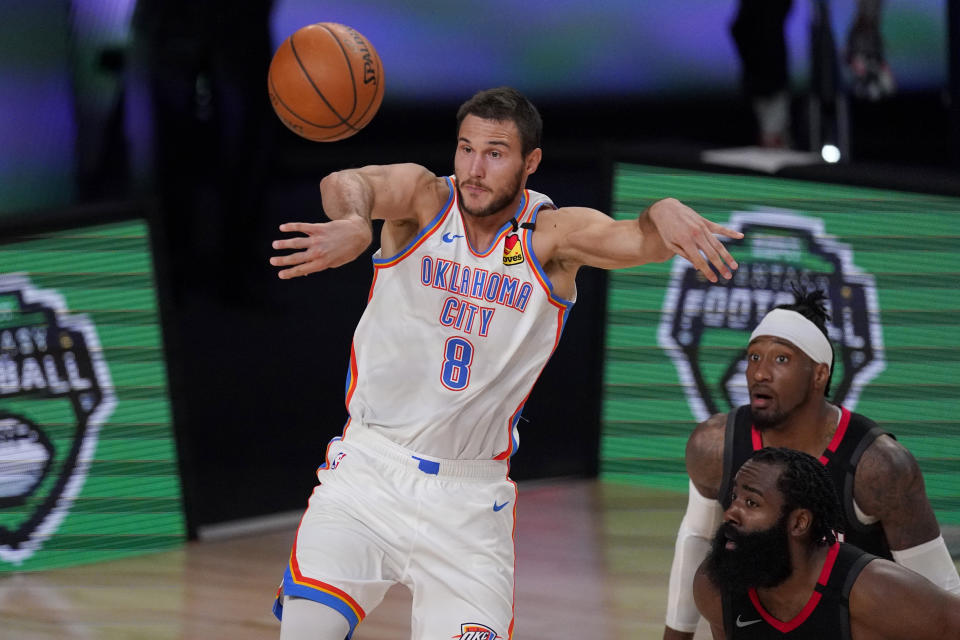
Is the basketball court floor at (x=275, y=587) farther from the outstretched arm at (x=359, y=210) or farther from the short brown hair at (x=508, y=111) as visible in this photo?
the short brown hair at (x=508, y=111)

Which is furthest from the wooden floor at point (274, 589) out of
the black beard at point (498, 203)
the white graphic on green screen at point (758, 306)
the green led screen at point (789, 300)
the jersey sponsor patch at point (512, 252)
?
the black beard at point (498, 203)

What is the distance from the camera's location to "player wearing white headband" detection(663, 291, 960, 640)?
438cm

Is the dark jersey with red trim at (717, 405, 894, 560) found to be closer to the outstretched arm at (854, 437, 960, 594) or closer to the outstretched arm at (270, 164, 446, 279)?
the outstretched arm at (854, 437, 960, 594)

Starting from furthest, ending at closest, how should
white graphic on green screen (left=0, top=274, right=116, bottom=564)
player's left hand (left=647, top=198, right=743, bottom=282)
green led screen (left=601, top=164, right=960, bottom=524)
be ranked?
green led screen (left=601, top=164, right=960, bottom=524) < white graphic on green screen (left=0, top=274, right=116, bottom=564) < player's left hand (left=647, top=198, right=743, bottom=282)

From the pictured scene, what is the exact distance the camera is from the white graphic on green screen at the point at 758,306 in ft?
21.7

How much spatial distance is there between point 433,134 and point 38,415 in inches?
488

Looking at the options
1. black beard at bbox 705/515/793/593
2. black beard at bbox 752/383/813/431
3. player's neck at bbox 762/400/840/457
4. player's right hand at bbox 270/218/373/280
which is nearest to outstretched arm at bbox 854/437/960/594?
player's neck at bbox 762/400/840/457

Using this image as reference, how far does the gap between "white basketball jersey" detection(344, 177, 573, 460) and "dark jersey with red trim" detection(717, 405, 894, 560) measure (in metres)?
0.77

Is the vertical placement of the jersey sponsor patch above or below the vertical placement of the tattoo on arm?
above

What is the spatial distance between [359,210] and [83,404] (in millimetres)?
2821

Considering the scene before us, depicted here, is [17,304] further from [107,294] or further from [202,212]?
[202,212]

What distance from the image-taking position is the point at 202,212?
41.5 ft

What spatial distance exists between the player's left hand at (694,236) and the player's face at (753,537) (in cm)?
69

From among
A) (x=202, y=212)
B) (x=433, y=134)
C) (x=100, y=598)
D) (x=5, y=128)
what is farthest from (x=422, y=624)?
(x=433, y=134)
